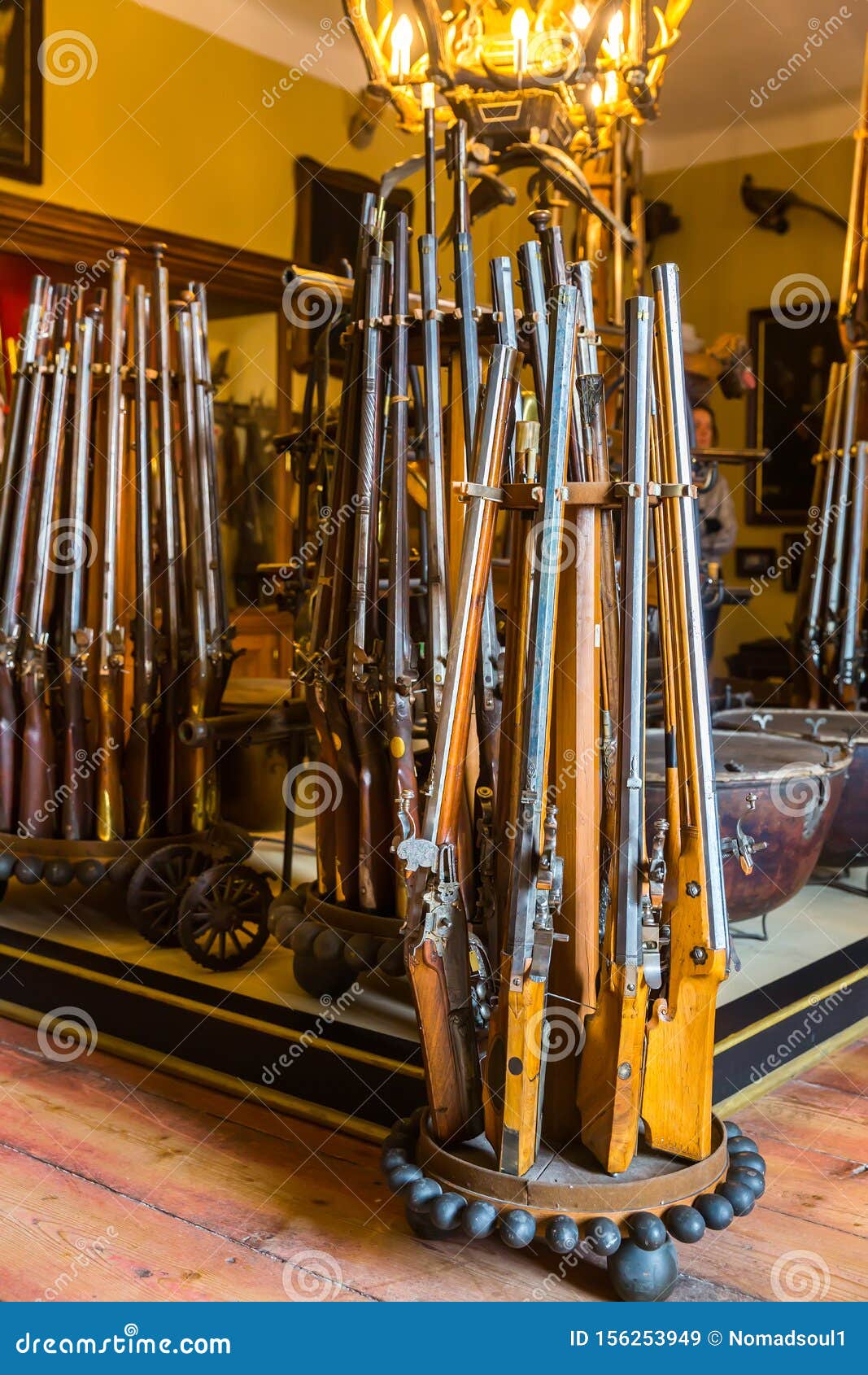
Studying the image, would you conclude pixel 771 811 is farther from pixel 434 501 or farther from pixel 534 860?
pixel 534 860

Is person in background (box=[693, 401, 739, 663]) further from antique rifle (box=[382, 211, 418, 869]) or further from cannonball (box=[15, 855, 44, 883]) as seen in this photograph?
cannonball (box=[15, 855, 44, 883])

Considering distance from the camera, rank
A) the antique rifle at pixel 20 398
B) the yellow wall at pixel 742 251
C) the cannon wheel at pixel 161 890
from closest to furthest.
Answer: the cannon wheel at pixel 161 890
the antique rifle at pixel 20 398
the yellow wall at pixel 742 251

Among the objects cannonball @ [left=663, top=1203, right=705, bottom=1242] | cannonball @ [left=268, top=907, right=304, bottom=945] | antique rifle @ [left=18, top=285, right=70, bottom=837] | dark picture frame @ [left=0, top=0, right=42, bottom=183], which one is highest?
dark picture frame @ [left=0, top=0, right=42, bottom=183]

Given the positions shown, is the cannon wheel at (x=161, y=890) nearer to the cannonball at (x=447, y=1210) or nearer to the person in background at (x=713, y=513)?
the cannonball at (x=447, y=1210)

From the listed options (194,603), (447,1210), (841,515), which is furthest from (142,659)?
(841,515)

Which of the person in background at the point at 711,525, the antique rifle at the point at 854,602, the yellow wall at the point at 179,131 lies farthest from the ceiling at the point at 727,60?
the antique rifle at the point at 854,602

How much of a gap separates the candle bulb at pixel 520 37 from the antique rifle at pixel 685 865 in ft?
5.96

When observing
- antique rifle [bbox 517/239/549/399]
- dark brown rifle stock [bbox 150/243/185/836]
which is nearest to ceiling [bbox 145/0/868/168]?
dark brown rifle stock [bbox 150/243/185/836]

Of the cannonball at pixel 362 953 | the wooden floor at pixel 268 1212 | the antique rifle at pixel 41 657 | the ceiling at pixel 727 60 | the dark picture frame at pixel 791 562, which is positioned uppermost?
the ceiling at pixel 727 60

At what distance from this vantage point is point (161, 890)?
9.07 ft

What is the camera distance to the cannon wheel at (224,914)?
8.42 ft

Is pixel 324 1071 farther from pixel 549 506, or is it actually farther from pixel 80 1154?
pixel 549 506

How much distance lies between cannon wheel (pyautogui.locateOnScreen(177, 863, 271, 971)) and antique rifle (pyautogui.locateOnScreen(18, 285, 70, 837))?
481mm

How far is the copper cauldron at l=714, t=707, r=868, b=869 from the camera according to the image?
313cm
